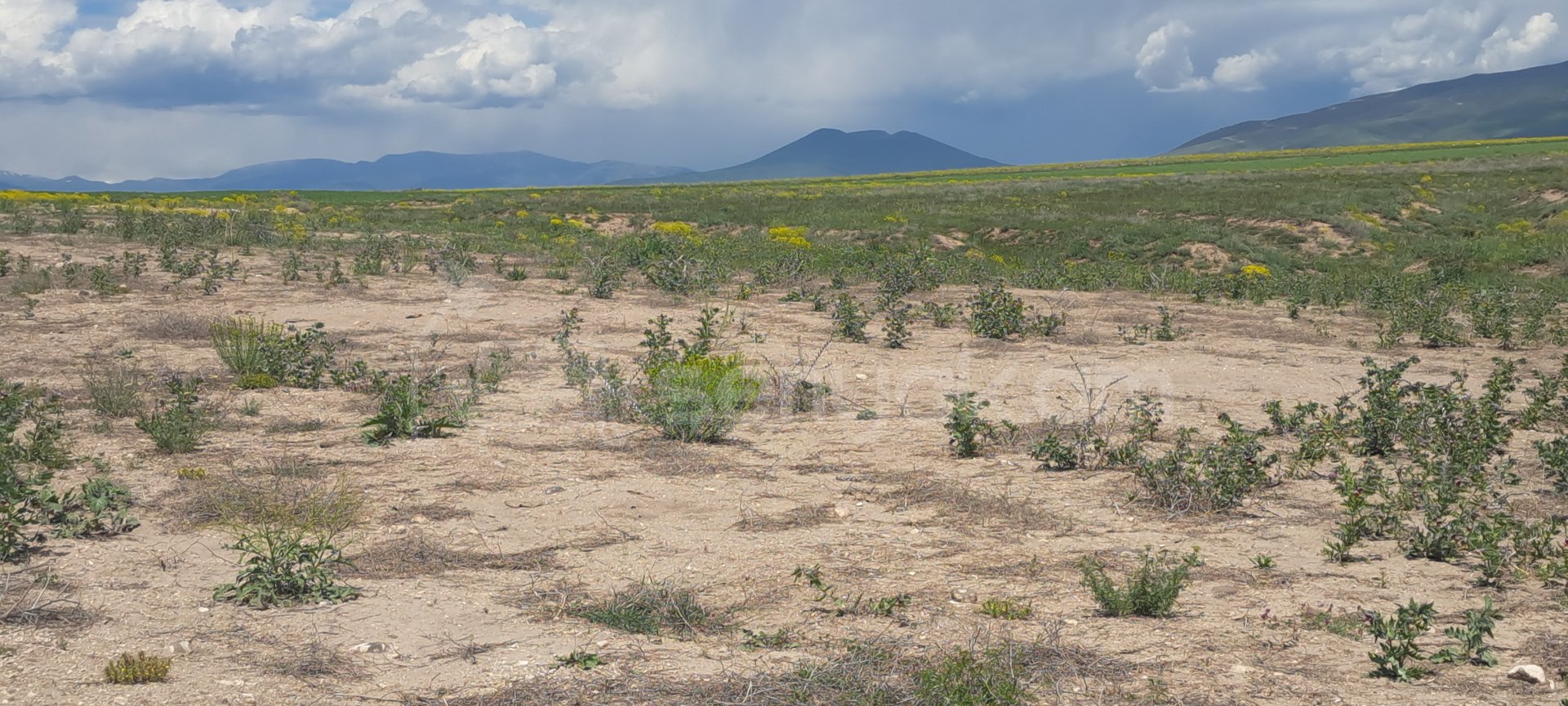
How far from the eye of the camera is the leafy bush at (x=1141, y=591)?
4266mm

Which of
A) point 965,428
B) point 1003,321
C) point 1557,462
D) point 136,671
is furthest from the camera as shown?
point 1003,321

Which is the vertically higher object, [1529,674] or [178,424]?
[178,424]

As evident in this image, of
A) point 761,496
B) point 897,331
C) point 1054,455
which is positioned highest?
point 897,331

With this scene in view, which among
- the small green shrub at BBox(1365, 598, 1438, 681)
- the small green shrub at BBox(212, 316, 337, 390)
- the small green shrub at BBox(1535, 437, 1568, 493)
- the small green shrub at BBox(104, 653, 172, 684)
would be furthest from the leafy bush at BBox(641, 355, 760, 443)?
the small green shrub at BBox(1535, 437, 1568, 493)

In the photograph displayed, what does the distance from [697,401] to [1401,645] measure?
4.81m

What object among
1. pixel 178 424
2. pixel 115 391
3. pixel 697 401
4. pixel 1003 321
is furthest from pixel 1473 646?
pixel 1003 321

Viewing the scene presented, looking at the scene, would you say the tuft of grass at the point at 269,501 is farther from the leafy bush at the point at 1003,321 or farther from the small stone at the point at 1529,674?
the leafy bush at the point at 1003,321

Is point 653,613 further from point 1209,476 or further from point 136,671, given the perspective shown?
point 1209,476

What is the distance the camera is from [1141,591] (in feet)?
14.0

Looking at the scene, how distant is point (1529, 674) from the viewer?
3527mm

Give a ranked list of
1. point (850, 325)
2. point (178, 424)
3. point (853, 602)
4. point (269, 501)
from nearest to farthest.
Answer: point (853, 602), point (269, 501), point (178, 424), point (850, 325)

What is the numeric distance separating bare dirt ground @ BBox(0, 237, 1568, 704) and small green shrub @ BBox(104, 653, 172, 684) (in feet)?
0.15

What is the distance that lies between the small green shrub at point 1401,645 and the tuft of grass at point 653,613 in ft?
8.18

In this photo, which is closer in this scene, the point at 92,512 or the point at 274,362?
the point at 92,512
